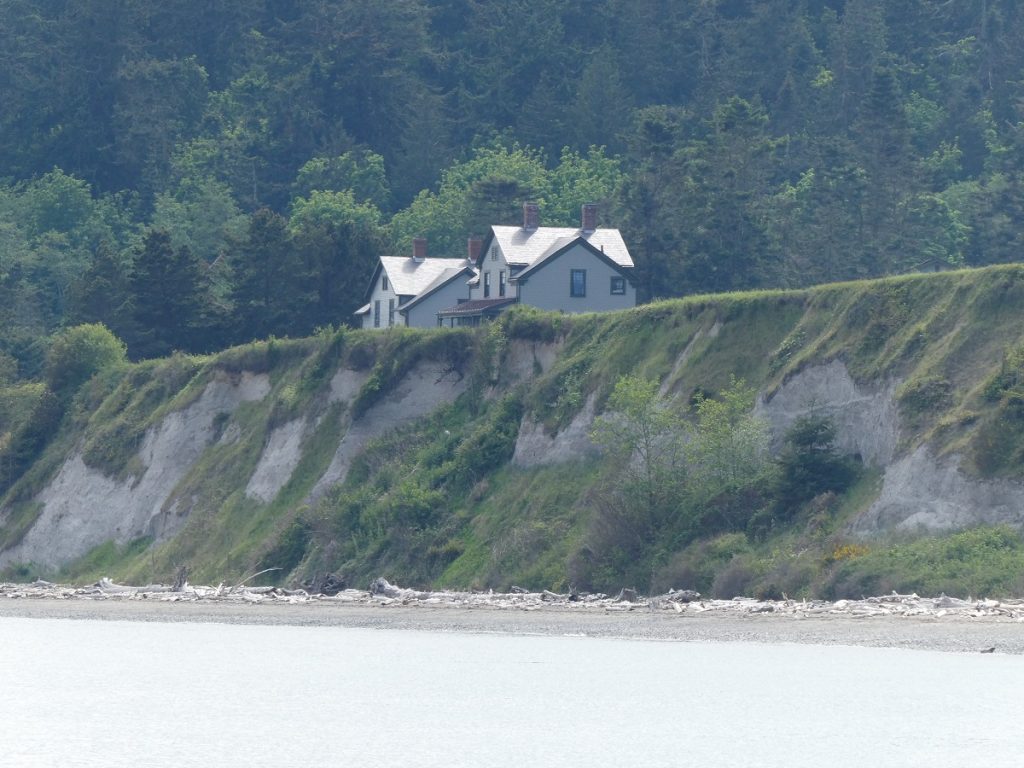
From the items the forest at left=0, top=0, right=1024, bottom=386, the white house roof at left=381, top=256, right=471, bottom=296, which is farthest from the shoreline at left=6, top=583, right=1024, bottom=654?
the forest at left=0, top=0, right=1024, bottom=386

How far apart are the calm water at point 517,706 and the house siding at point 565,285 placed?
130 ft

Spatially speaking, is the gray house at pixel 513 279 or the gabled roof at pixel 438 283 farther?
the gabled roof at pixel 438 283

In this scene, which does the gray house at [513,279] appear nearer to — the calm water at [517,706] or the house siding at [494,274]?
the house siding at [494,274]

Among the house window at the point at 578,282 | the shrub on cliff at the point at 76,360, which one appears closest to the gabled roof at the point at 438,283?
the house window at the point at 578,282

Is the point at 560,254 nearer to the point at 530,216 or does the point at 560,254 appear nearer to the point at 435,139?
the point at 530,216

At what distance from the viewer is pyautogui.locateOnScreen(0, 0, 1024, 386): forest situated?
305 ft

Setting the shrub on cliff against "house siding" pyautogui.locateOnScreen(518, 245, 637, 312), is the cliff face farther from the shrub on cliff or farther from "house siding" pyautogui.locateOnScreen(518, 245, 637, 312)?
"house siding" pyautogui.locateOnScreen(518, 245, 637, 312)

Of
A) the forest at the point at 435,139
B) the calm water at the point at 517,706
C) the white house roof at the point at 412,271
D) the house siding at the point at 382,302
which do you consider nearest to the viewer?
the calm water at the point at 517,706

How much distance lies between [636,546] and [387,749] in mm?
19629

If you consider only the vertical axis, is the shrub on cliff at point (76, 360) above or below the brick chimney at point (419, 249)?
below

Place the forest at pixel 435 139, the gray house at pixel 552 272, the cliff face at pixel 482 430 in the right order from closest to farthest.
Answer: the cliff face at pixel 482 430 < the gray house at pixel 552 272 < the forest at pixel 435 139

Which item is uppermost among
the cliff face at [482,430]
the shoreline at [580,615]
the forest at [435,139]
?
the forest at [435,139]

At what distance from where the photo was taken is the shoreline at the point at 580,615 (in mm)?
38469

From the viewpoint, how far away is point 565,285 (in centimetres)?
8412
